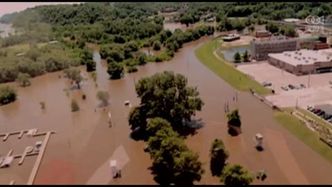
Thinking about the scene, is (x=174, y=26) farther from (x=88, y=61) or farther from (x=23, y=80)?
(x=23, y=80)

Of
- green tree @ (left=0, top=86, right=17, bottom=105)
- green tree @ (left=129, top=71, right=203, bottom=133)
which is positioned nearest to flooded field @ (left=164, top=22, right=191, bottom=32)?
green tree @ (left=0, top=86, right=17, bottom=105)

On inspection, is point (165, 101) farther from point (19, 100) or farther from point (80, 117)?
point (19, 100)

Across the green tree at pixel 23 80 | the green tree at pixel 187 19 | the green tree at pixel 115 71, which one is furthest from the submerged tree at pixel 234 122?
the green tree at pixel 187 19

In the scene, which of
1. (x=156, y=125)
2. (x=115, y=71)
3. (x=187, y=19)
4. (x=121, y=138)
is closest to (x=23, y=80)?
(x=115, y=71)

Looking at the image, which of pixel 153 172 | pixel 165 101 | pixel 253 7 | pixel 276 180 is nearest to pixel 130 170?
pixel 153 172

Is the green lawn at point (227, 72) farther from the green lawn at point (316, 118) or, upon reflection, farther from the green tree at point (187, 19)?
the green tree at point (187, 19)
